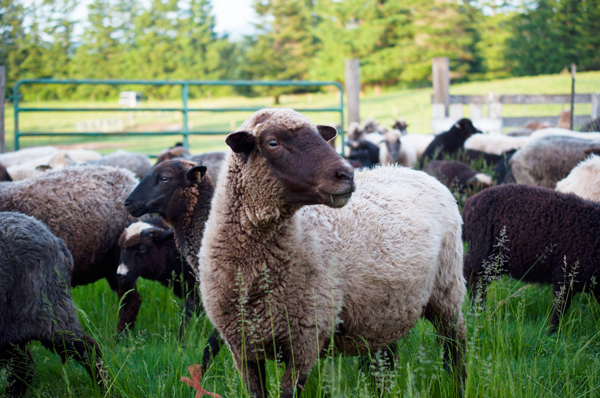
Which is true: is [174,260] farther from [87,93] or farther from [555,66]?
[555,66]

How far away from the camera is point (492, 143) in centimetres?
1015

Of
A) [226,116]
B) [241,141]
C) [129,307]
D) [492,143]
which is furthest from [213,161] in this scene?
[226,116]

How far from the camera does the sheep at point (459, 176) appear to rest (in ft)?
23.1

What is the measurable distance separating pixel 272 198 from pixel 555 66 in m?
45.5

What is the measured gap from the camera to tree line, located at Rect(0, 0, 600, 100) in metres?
40.0

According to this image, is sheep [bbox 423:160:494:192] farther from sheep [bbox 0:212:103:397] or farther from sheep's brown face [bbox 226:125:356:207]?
sheep [bbox 0:212:103:397]

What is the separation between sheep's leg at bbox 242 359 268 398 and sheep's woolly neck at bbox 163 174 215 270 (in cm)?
159

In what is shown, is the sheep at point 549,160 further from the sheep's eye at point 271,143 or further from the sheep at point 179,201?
the sheep's eye at point 271,143

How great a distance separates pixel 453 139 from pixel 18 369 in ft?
28.5

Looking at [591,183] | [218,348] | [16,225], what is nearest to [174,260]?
[218,348]

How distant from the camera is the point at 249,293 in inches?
101

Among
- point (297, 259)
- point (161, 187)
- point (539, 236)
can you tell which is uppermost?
point (161, 187)

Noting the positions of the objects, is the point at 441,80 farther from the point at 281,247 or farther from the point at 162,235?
the point at 281,247

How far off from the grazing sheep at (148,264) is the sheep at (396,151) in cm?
678
